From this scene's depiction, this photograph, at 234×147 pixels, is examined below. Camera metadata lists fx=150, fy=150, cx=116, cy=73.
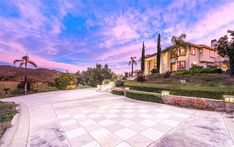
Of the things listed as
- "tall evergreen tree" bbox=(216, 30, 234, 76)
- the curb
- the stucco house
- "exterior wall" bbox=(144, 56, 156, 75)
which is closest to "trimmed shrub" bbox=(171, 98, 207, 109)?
the curb

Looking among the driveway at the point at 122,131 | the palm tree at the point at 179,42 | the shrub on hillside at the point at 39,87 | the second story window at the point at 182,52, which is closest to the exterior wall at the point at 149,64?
the second story window at the point at 182,52

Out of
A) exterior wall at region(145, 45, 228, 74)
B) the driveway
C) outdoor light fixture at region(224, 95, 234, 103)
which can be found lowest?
the driveway

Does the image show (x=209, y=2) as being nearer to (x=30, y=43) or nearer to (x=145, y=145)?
(x=145, y=145)

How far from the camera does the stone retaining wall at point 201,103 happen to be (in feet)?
31.4

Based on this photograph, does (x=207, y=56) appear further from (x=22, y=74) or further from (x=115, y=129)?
(x=22, y=74)

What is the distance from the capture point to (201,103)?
10344 mm

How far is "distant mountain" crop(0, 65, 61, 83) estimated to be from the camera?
23.8m

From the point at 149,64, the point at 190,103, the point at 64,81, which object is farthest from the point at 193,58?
the point at 64,81

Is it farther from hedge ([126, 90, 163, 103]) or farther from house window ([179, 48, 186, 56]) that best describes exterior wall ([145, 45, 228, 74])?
hedge ([126, 90, 163, 103])

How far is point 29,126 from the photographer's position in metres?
6.78

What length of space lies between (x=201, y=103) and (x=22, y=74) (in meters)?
27.3

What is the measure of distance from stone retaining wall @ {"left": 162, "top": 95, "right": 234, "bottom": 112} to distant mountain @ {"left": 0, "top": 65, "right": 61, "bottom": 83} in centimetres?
2161

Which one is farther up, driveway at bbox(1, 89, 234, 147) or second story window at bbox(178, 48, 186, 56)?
second story window at bbox(178, 48, 186, 56)

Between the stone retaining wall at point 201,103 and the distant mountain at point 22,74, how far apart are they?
21610mm
